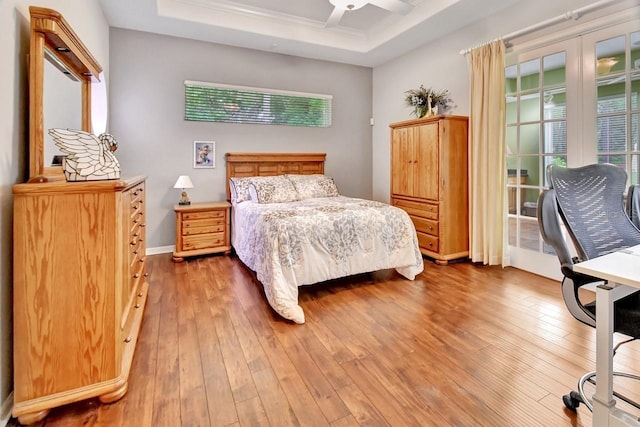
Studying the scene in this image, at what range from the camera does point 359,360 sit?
1964 mm

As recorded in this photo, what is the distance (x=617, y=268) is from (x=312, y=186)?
3523 mm

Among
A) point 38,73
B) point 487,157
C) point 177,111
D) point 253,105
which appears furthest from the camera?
point 253,105

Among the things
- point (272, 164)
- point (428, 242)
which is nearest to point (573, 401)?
point (428, 242)

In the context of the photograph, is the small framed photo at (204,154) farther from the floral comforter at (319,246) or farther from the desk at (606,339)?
the desk at (606,339)

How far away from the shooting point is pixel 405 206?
4.43 m

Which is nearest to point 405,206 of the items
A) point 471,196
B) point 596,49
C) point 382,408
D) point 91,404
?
point 471,196

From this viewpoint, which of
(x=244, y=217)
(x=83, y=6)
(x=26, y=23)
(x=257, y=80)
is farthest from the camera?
(x=257, y=80)

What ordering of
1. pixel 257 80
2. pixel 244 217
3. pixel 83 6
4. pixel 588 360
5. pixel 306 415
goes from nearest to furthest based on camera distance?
pixel 306 415 → pixel 588 360 → pixel 83 6 → pixel 244 217 → pixel 257 80

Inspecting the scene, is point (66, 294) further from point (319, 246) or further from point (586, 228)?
point (586, 228)

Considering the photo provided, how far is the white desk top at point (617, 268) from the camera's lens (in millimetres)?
1056

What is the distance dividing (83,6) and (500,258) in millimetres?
4662

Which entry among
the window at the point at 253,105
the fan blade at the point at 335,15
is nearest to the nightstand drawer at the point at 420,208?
the window at the point at 253,105

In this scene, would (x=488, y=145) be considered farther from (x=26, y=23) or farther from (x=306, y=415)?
(x=26, y=23)

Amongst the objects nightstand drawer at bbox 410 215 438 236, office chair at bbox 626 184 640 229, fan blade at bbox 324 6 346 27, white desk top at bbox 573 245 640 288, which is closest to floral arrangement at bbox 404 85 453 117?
nightstand drawer at bbox 410 215 438 236
